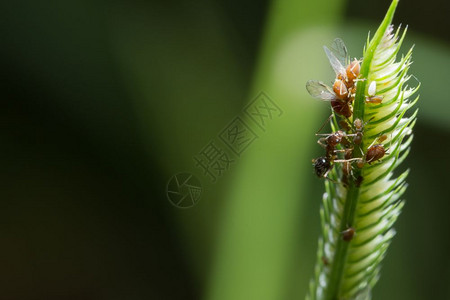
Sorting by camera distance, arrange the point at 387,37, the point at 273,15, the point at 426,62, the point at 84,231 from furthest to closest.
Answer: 1. the point at 84,231
2. the point at 273,15
3. the point at 426,62
4. the point at 387,37

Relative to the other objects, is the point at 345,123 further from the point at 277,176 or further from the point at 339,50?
the point at 277,176

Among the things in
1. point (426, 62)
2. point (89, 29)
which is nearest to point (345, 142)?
point (426, 62)

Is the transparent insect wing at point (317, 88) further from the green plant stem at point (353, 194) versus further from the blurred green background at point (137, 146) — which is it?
the blurred green background at point (137, 146)

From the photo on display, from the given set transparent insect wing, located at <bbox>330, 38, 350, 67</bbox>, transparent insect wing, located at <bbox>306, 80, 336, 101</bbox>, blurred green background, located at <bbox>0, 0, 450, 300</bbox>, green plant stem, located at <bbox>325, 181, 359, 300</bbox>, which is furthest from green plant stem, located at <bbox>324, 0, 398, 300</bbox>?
blurred green background, located at <bbox>0, 0, 450, 300</bbox>

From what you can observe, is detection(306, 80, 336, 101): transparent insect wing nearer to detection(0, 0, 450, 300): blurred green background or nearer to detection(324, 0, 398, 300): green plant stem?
detection(324, 0, 398, 300): green plant stem

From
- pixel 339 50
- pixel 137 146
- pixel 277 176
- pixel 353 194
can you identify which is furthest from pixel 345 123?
pixel 137 146

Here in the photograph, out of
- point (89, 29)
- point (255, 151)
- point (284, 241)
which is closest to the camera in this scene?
point (284, 241)

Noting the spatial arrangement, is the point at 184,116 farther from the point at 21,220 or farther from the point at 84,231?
the point at 21,220
